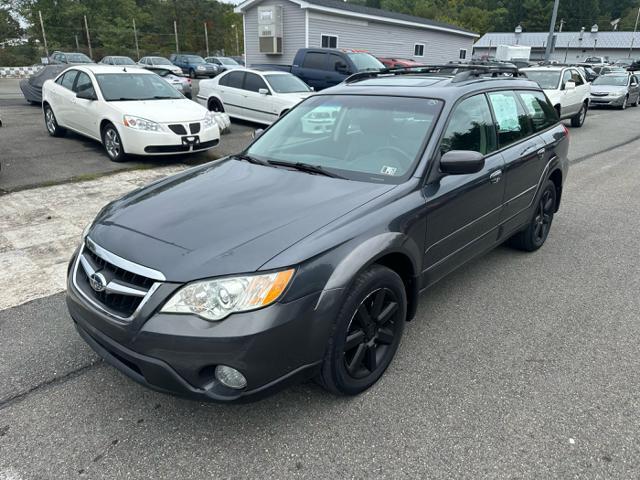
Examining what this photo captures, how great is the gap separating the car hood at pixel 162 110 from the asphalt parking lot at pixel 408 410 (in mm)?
4606

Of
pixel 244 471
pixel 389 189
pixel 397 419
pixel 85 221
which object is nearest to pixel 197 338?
pixel 244 471

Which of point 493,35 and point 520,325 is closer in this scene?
point 520,325

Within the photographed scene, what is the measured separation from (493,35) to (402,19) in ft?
176

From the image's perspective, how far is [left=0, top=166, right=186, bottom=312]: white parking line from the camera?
157 inches

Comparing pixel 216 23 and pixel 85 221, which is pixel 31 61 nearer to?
Result: pixel 216 23

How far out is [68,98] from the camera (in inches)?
356

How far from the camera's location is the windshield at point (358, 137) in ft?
10.1

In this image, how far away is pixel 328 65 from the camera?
589 inches

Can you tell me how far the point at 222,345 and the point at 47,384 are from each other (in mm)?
1410

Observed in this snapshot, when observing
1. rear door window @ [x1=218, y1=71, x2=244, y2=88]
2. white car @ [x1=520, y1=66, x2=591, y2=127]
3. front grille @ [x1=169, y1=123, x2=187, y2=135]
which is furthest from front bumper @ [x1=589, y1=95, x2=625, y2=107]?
front grille @ [x1=169, y1=123, x2=187, y2=135]

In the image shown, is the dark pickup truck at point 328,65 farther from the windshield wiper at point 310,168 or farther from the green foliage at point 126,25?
the green foliage at point 126,25

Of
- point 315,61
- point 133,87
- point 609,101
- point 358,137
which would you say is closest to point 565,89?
point 315,61

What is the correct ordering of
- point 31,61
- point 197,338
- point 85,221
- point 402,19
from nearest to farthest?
point 197,338 < point 85,221 < point 402,19 < point 31,61

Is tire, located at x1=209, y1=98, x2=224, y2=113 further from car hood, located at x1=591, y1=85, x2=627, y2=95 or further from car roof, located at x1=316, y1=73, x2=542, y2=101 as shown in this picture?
car hood, located at x1=591, y1=85, x2=627, y2=95
